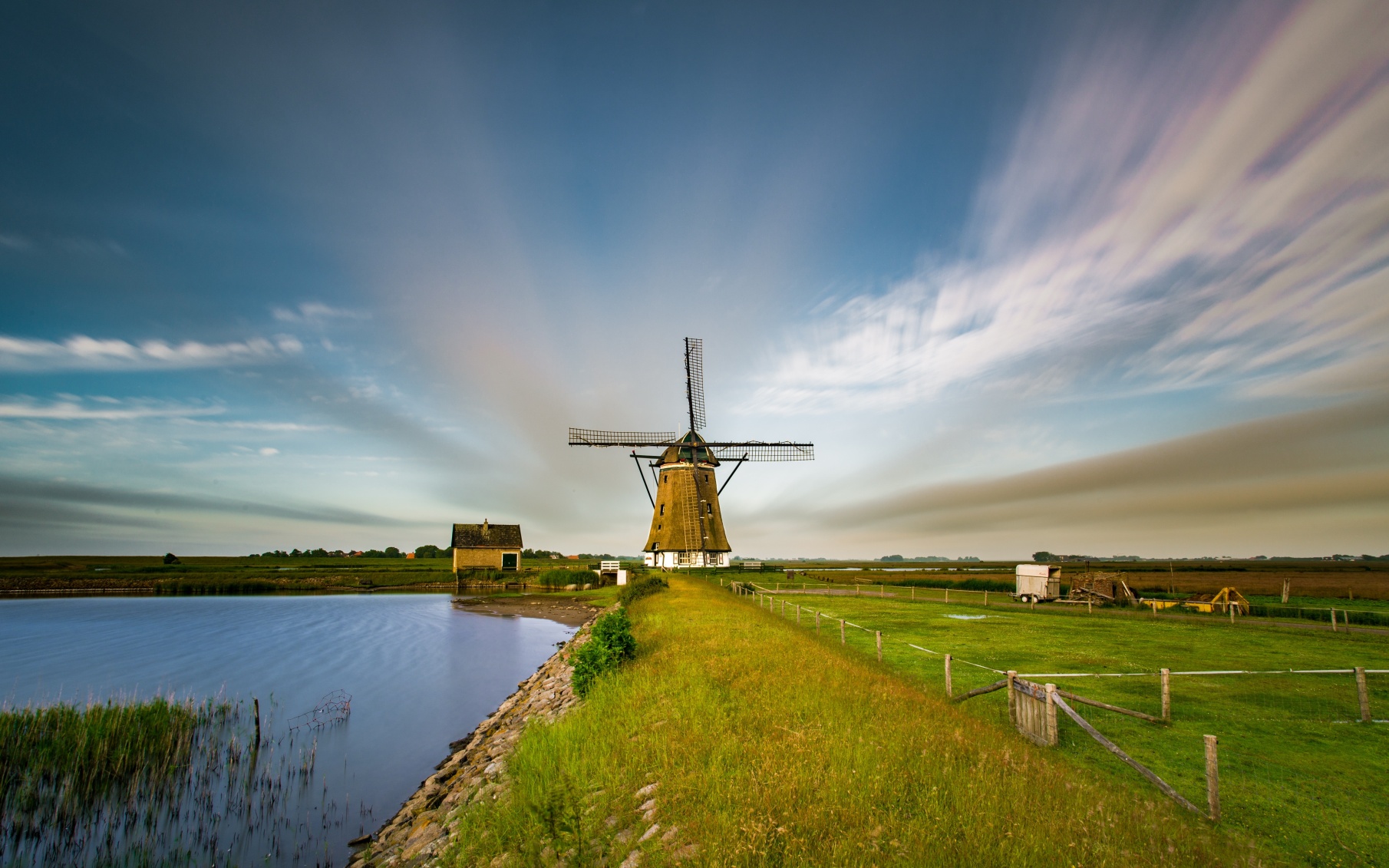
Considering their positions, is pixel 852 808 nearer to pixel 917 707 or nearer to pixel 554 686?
pixel 917 707

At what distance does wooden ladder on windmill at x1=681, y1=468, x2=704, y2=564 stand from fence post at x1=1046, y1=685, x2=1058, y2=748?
47.4 metres

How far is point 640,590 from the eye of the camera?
38.0 metres

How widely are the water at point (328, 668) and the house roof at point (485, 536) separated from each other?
32846 mm

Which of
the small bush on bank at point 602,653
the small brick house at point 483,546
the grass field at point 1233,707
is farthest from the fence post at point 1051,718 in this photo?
the small brick house at point 483,546

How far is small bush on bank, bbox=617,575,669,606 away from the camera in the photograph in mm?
34969

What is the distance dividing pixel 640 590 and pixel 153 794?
26731 millimetres

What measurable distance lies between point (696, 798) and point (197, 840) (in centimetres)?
1064

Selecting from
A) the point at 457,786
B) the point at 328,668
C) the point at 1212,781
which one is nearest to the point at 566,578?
the point at 328,668

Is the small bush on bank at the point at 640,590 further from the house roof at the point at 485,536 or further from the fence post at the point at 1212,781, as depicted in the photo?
the house roof at the point at 485,536

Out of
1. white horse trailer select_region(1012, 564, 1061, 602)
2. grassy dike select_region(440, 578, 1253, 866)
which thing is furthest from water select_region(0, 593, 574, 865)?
white horse trailer select_region(1012, 564, 1061, 602)

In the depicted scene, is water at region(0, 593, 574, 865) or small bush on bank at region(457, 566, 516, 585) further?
small bush on bank at region(457, 566, 516, 585)

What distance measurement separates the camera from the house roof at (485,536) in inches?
3263

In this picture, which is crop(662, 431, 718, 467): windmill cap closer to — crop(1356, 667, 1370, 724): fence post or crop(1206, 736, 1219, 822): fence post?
crop(1356, 667, 1370, 724): fence post

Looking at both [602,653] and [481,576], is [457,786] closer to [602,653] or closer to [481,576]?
[602,653]
